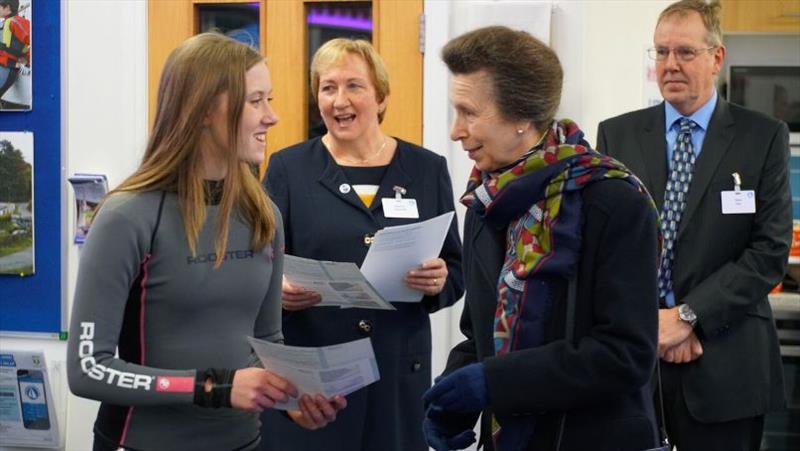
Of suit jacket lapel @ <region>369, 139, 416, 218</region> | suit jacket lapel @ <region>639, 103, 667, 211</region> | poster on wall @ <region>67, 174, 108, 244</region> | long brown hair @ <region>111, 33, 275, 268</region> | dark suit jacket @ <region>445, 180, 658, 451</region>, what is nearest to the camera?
dark suit jacket @ <region>445, 180, 658, 451</region>

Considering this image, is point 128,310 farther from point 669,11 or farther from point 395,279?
point 669,11

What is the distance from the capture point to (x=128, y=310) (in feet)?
5.99

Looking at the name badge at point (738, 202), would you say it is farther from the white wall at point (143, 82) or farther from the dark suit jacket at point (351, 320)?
the white wall at point (143, 82)

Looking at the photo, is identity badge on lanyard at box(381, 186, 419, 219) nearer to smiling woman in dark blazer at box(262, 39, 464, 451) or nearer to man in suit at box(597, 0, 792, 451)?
smiling woman in dark blazer at box(262, 39, 464, 451)

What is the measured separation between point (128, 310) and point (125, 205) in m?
0.19

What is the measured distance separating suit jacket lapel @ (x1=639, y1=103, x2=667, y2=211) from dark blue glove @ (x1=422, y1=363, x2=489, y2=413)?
1.21m

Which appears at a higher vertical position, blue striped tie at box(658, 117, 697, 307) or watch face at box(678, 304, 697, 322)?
blue striped tie at box(658, 117, 697, 307)

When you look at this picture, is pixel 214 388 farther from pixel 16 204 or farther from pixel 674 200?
pixel 16 204

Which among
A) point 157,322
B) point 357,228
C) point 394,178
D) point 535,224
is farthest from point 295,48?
point 535,224

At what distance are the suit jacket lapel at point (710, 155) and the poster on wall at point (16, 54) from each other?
2728mm

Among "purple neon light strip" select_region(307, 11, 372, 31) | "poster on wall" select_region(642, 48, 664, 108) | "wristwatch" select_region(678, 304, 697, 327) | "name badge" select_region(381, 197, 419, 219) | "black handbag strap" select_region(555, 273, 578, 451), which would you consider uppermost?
"purple neon light strip" select_region(307, 11, 372, 31)

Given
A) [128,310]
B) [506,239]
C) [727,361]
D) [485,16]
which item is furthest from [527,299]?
[485,16]

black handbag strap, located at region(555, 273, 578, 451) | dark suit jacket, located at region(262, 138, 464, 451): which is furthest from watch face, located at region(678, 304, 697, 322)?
black handbag strap, located at region(555, 273, 578, 451)

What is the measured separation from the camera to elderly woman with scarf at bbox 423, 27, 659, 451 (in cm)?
165
